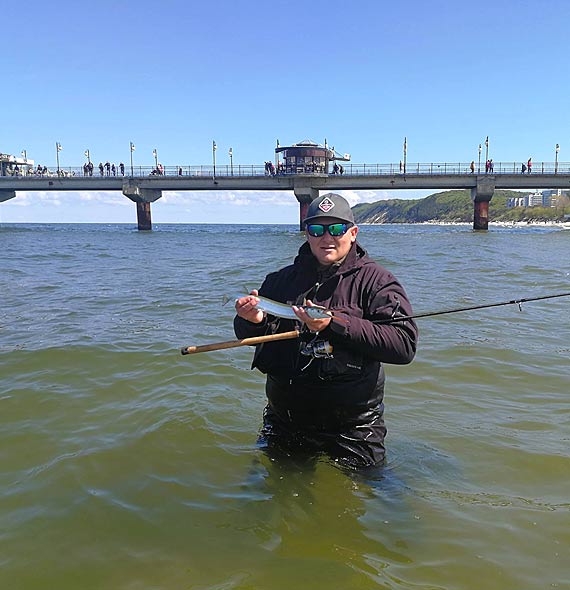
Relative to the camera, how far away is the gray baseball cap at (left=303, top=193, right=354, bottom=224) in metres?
3.81

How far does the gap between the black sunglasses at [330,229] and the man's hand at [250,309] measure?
67 centimetres

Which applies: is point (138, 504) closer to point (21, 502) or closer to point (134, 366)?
point (21, 502)

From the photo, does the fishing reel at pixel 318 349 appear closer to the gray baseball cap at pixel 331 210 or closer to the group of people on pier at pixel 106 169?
the gray baseball cap at pixel 331 210

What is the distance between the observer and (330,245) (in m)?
3.90

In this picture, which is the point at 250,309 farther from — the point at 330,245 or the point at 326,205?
the point at 326,205

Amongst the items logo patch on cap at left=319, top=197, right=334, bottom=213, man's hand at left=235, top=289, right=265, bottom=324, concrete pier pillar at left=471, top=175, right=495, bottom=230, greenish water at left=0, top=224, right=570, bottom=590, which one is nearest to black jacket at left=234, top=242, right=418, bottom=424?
man's hand at left=235, top=289, right=265, bottom=324

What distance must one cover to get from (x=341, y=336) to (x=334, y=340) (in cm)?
16

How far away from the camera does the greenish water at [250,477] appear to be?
3.50 metres

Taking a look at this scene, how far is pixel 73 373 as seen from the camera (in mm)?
8203

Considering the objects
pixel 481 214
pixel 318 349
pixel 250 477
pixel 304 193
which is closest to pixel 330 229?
pixel 318 349

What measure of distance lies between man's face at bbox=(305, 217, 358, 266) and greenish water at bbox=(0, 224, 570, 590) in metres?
1.97

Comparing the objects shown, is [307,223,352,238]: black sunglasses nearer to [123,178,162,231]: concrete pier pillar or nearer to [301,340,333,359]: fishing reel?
[301,340,333,359]: fishing reel

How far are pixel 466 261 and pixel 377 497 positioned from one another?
80.6ft

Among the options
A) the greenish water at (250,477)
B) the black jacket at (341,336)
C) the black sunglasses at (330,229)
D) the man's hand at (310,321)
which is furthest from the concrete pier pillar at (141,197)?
the man's hand at (310,321)
